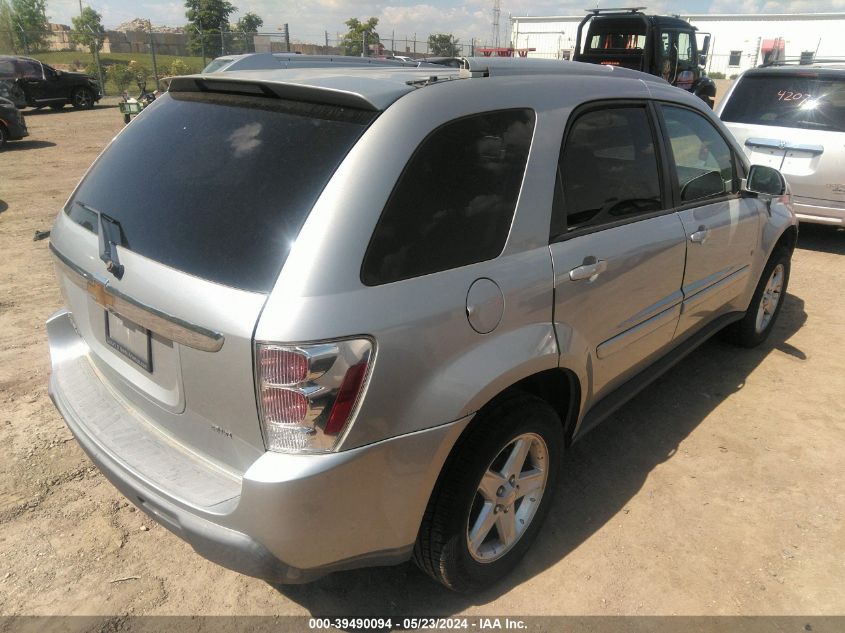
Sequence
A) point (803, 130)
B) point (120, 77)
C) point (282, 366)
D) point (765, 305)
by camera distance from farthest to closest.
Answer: point (120, 77), point (803, 130), point (765, 305), point (282, 366)

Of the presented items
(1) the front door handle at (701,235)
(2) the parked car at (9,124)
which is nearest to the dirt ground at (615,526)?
(1) the front door handle at (701,235)

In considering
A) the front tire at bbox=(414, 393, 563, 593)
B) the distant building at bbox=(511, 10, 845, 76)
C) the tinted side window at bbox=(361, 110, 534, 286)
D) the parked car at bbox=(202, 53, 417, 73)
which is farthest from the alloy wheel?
the distant building at bbox=(511, 10, 845, 76)

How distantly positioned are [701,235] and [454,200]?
1771mm

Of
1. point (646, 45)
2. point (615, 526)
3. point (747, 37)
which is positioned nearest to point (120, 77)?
point (646, 45)

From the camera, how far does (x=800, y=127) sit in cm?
659

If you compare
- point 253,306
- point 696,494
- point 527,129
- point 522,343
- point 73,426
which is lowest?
point 696,494

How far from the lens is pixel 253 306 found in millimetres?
1697

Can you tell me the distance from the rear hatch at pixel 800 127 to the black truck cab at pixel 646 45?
7463 millimetres

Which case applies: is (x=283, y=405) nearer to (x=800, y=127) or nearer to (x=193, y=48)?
(x=800, y=127)

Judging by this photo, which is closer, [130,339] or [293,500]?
[293,500]

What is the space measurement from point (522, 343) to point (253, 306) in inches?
36.1

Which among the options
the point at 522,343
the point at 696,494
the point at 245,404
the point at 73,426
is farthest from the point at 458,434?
the point at 696,494

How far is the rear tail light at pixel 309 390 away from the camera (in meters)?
1.68

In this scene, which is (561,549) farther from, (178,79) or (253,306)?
(178,79)
